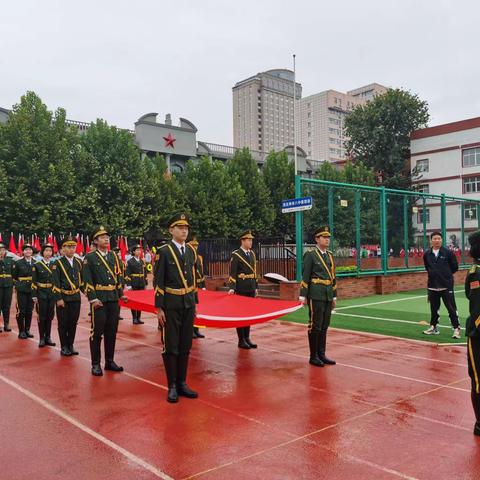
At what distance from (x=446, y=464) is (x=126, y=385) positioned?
3690 mm

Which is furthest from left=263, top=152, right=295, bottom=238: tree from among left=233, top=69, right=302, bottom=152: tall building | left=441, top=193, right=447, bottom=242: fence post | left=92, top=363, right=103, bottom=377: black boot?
left=233, top=69, right=302, bottom=152: tall building

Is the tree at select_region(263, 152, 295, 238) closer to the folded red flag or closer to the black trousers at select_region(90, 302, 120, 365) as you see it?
the folded red flag

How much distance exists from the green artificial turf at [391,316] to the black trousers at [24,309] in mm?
5600

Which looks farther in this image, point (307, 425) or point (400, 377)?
point (400, 377)

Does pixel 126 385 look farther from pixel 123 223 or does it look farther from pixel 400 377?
pixel 123 223

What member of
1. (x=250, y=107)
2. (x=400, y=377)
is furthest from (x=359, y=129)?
(x=250, y=107)

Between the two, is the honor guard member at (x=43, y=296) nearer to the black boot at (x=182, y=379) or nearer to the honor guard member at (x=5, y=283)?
the honor guard member at (x=5, y=283)

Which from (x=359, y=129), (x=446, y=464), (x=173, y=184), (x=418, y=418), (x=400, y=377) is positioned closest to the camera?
(x=446, y=464)

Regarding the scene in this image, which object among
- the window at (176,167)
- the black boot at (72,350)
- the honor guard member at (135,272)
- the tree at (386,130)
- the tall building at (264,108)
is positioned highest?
the tall building at (264,108)

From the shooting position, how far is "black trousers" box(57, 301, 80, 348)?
25.0 feet

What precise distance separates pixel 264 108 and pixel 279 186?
4156 inches

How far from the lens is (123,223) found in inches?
987

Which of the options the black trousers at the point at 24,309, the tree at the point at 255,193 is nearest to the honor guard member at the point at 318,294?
the black trousers at the point at 24,309

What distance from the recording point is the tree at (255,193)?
31625 millimetres
